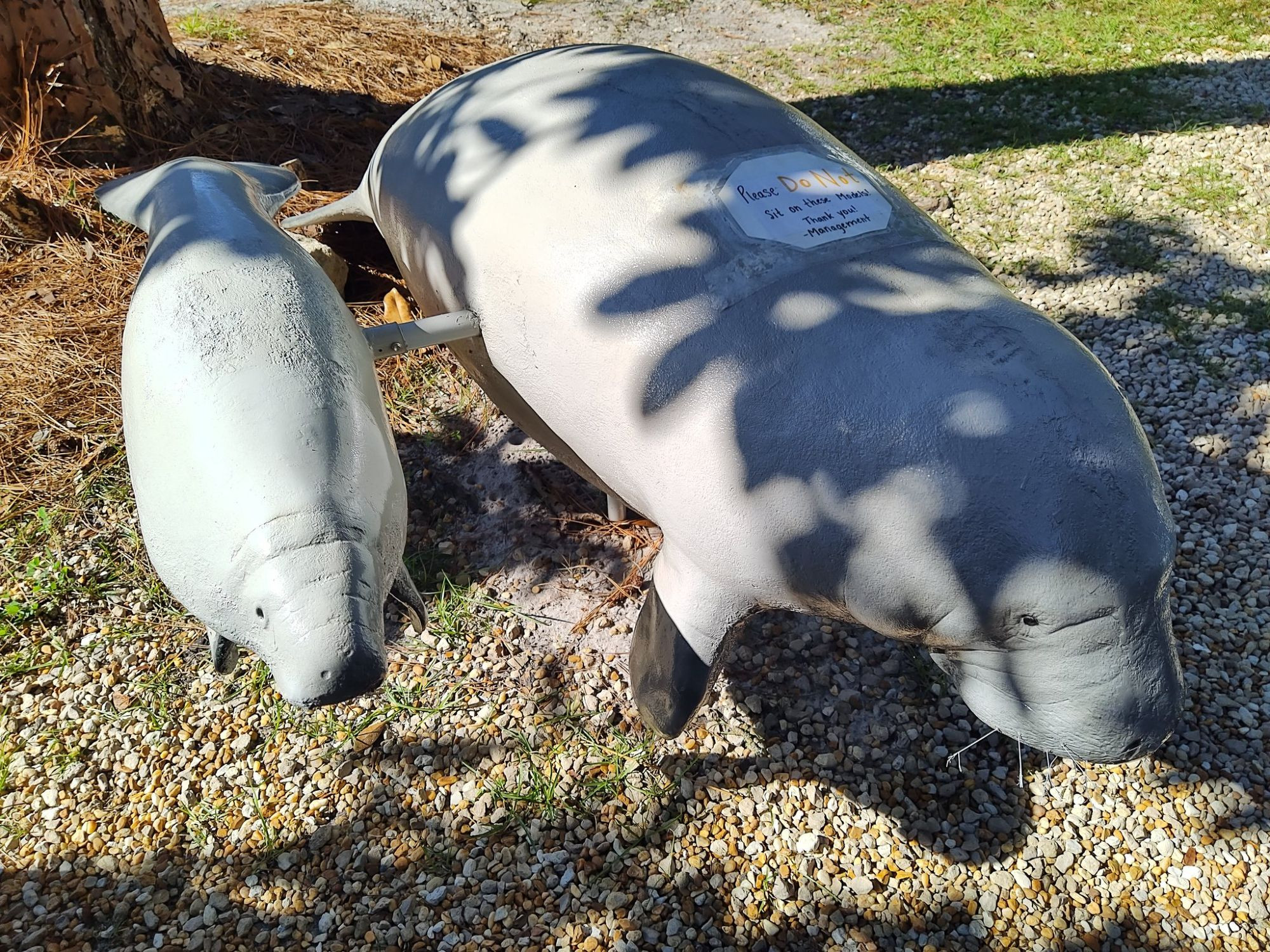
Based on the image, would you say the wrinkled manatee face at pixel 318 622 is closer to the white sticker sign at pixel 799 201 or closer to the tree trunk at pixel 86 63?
the white sticker sign at pixel 799 201

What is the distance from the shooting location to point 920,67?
19.3ft

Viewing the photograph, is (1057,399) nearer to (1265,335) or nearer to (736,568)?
(736,568)

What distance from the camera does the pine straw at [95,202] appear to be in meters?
3.34

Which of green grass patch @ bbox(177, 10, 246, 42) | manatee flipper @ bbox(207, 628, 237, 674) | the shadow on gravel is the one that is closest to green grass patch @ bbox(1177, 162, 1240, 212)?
the shadow on gravel

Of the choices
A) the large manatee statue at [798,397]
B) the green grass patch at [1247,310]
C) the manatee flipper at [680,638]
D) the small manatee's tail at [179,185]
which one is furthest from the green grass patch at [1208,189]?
the small manatee's tail at [179,185]

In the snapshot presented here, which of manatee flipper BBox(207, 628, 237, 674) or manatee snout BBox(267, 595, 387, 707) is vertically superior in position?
manatee snout BBox(267, 595, 387, 707)

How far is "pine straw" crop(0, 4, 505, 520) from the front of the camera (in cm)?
334

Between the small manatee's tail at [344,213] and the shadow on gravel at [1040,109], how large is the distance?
10.2 ft

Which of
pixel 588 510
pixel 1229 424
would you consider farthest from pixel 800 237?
pixel 1229 424

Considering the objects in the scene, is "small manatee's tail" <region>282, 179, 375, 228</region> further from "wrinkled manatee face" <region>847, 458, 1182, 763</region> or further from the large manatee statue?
"wrinkled manatee face" <region>847, 458, 1182, 763</region>

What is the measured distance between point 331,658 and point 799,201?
4.63 ft

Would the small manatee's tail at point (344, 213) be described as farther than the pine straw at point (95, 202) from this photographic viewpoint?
No

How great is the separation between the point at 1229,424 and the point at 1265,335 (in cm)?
65

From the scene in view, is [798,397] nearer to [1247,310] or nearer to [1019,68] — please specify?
[1247,310]
